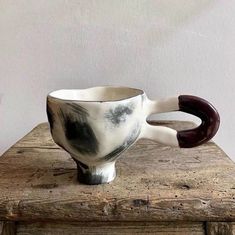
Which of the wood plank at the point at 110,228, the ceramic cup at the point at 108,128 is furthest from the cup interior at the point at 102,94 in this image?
the wood plank at the point at 110,228

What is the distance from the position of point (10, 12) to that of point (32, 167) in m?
0.32

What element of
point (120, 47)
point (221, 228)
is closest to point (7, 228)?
point (221, 228)

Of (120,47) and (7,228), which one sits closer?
(7,228)

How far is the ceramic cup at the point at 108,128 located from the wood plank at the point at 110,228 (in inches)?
2.1

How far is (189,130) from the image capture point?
1.39 feet

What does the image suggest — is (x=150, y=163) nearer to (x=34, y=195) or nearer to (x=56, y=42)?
(x=34, y=195)

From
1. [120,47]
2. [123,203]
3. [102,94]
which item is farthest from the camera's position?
[120,47]

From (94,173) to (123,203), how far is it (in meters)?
0.06

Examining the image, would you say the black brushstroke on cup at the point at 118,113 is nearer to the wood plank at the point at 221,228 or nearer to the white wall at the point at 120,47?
the wood plank at the point at 221,228

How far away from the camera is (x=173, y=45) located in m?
0.67

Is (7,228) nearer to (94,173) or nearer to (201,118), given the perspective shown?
(94,173)

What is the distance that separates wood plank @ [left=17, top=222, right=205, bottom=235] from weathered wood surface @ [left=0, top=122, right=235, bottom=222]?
0.02 m

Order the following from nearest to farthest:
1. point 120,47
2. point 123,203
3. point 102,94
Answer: point 123,203
point 102,94
point 120,47

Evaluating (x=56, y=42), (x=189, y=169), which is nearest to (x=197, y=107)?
(x=189, y=169)
